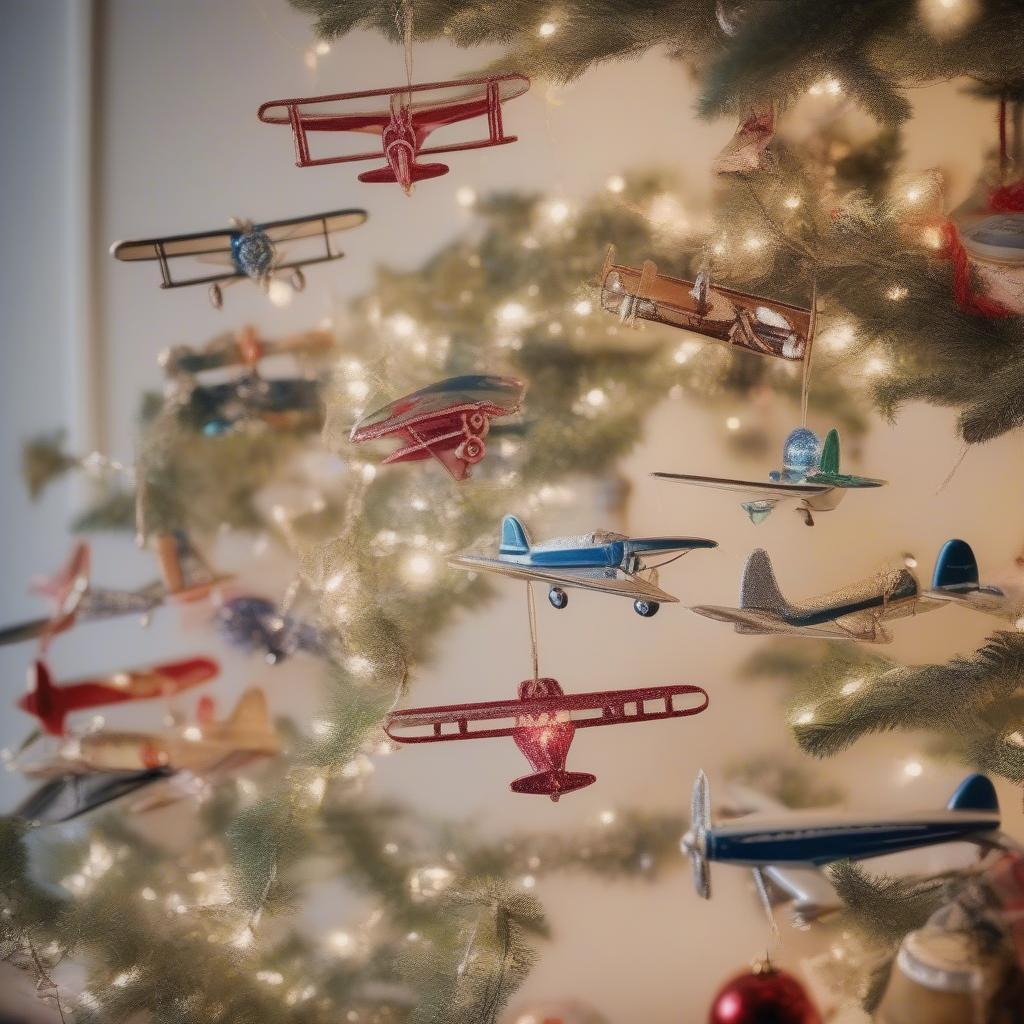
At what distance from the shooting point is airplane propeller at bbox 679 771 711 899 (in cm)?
85

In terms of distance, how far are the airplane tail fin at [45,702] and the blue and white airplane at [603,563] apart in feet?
2.12

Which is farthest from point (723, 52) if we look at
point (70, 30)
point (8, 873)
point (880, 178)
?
point (8, 873)

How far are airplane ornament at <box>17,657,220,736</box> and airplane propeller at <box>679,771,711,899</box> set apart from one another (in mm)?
824

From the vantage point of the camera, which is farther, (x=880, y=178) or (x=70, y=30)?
(x=70, y=30)

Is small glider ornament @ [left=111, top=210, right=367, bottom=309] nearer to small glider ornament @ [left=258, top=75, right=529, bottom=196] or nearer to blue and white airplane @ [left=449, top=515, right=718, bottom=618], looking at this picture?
small glider ornament @ [left=258, top=75, right=529, bottom=196]

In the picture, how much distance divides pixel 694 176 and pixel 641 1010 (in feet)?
3.77

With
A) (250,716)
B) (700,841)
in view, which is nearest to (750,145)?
(700,841)

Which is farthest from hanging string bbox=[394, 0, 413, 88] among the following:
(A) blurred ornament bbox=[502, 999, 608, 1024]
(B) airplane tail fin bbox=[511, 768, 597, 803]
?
(A) blurred ornament bbox=[502, 999, 608, 1024]

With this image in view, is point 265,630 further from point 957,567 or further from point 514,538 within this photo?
point 957,567

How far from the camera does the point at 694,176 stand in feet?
4.31

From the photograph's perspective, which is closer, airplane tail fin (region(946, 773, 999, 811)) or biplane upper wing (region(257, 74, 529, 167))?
airplane tail fin (region(946, 773, 999, 811))

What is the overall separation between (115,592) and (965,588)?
1053 mm

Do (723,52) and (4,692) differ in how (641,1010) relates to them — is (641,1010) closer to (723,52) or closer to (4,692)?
(4,692)

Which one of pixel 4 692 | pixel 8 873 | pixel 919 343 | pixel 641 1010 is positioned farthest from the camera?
pixel 4 692
